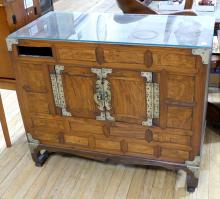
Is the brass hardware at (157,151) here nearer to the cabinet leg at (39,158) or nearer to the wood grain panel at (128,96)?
the wood grain panel at (128,96)

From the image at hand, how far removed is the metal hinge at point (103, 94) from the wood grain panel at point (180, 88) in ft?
0.86

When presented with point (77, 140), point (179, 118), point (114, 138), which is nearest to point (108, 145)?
point (114, 138)

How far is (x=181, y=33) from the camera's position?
4.65 ft

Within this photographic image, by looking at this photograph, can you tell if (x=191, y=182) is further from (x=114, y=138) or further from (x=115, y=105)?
(x=115, y=105)

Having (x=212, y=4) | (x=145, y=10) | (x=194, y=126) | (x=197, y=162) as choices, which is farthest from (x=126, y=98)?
(x=212, y=4)

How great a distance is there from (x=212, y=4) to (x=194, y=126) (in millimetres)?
1466

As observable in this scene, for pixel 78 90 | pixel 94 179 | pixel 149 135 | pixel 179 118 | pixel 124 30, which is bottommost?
pixel 94 179

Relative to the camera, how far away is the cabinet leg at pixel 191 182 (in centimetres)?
158

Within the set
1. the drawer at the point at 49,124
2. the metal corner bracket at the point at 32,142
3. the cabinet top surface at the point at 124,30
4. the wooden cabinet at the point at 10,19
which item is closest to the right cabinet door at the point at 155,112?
the cabinet top surface at the point at 124,30

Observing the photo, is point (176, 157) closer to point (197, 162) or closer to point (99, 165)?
point (197, 162)

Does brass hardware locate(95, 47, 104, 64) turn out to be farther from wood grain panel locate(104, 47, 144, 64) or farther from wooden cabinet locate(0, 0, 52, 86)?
wooden cabinet locate(0, 0, 52, 86)

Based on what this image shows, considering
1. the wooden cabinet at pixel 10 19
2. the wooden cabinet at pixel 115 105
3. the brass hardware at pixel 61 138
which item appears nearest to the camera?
the wooden cabinet at pixel 115 105

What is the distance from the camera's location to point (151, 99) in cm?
144

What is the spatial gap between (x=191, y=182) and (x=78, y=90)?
2.25 feet
